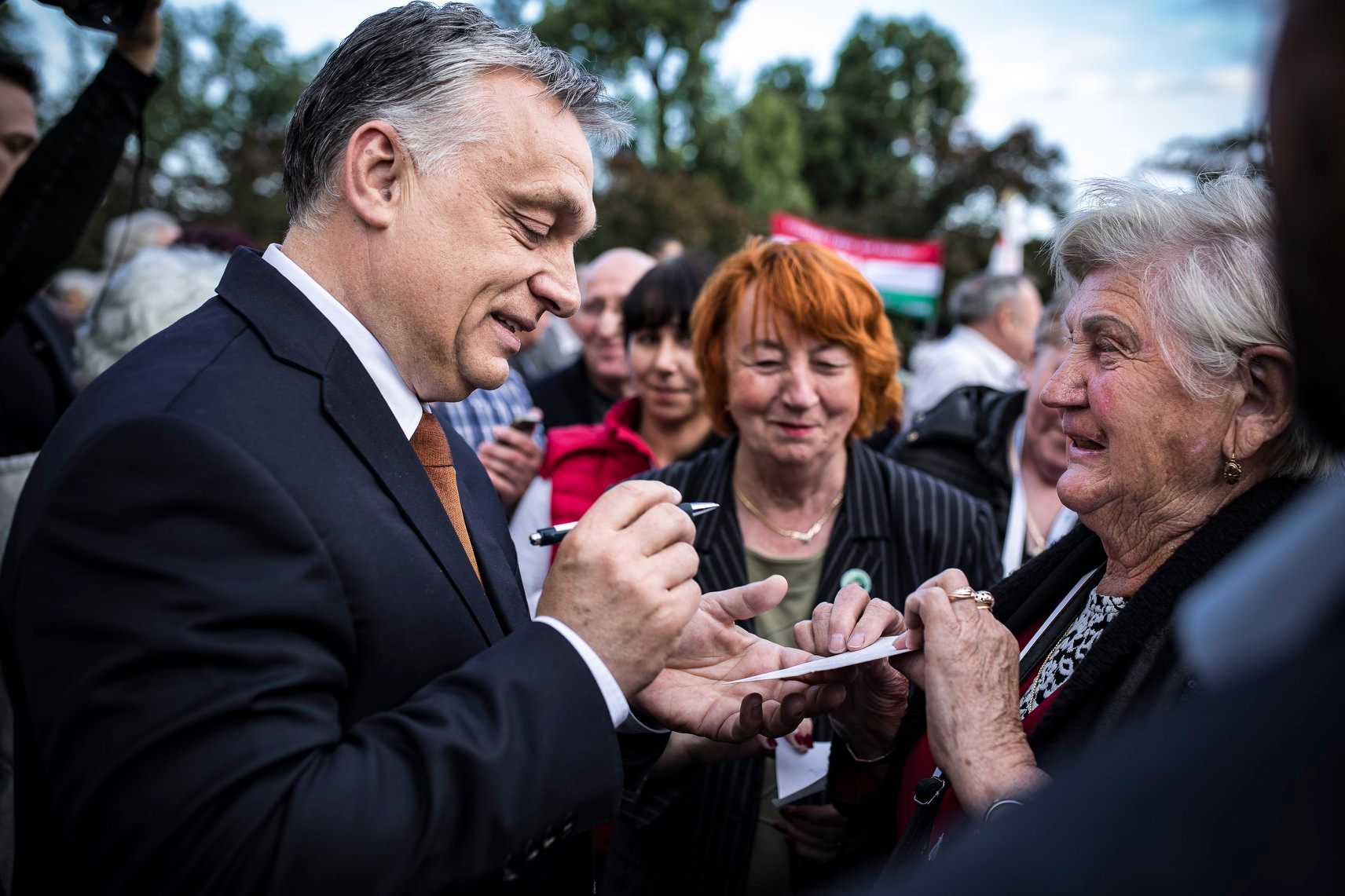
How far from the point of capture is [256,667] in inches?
49.1

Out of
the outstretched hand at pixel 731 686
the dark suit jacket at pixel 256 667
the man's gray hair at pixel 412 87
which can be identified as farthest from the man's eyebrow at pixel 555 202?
the outstretched hand at pixel 731 686

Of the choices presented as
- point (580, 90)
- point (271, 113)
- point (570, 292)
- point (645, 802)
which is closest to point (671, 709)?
point (645, 802)

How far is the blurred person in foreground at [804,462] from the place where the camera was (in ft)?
10.6

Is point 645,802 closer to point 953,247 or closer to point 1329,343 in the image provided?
point 1329,343

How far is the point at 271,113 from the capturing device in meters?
35.1

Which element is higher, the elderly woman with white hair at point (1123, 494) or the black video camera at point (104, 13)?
the black video camera at point (104, 13)

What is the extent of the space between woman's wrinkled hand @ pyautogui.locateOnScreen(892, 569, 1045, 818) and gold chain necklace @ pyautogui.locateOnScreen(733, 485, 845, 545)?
53.4 inches

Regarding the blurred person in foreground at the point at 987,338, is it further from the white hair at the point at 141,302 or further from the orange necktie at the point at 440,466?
the orange necktie at the point at 440,466

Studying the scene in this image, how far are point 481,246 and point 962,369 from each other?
18.3ft

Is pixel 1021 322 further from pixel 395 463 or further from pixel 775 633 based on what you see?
pixel 395 463

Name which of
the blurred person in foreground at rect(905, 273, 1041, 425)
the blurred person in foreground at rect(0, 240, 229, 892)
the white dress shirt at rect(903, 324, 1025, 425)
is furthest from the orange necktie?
the blurred person in foreground at rect(905, 273, 1041, 425)

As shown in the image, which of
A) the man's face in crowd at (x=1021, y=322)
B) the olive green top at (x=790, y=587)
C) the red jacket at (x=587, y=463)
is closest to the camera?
the olive green top at (x=790, y=587)

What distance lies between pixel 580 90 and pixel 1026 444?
3062mm

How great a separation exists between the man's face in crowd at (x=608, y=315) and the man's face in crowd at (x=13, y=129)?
2.89m
